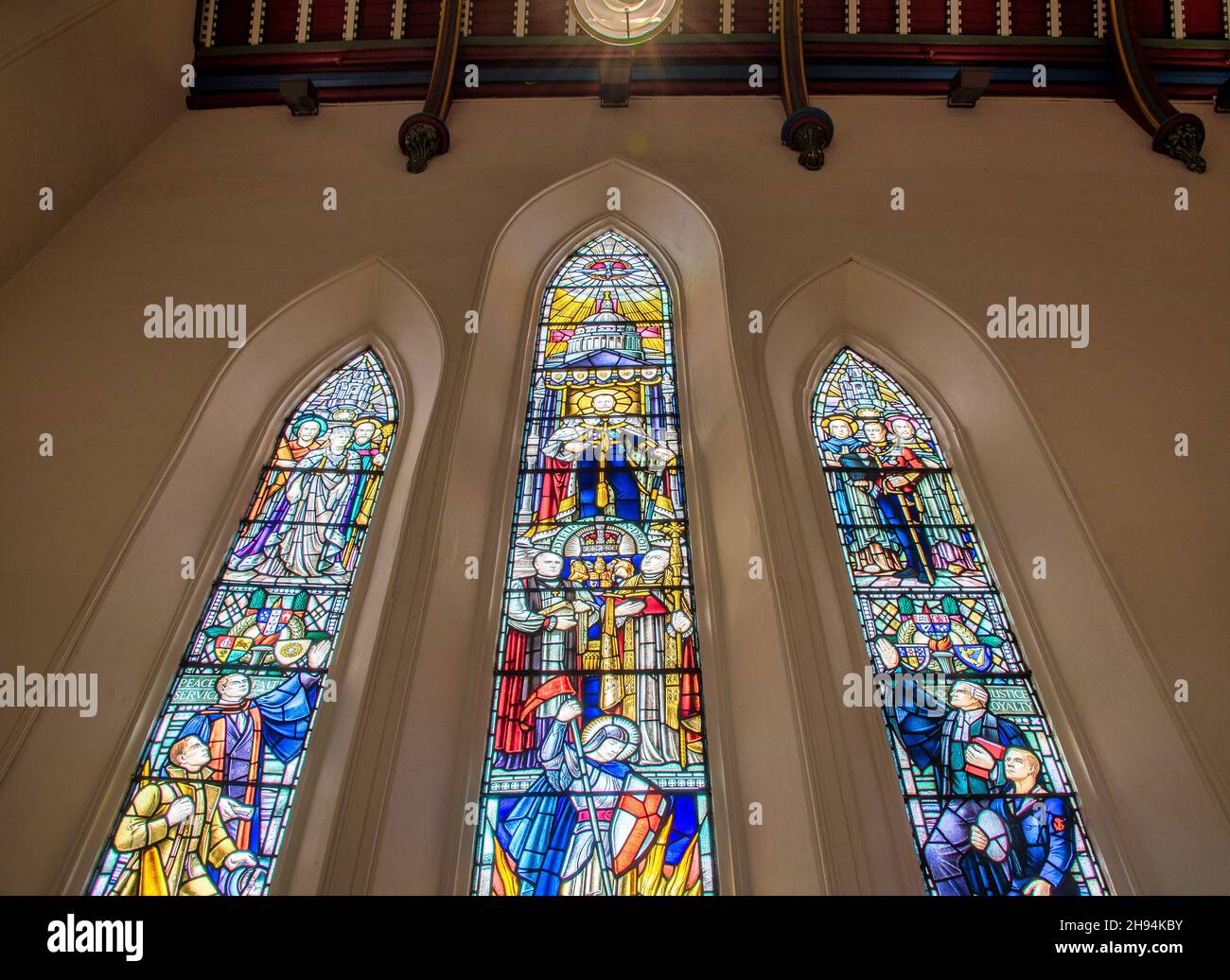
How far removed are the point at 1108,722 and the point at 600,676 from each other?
2124 mm

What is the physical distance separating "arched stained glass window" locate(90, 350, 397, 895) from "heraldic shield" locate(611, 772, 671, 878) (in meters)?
1.28

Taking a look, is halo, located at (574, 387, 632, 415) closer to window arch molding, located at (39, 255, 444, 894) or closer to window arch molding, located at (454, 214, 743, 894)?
window arch molding, located at (454, 214, 743, 894)

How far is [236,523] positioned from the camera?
5344 millimetres

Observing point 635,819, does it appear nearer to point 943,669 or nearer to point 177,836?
point 943,669

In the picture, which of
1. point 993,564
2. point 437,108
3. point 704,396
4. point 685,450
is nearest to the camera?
point 993,564

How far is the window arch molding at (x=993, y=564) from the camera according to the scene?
388 centimetres

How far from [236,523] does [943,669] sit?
3508 mm

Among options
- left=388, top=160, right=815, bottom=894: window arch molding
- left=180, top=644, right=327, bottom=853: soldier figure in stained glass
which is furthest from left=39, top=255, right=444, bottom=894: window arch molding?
left=388, top=160, right=815, bottom=894: window arch molding

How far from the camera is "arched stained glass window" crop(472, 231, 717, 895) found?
396cm

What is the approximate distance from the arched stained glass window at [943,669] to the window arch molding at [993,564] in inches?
4.0

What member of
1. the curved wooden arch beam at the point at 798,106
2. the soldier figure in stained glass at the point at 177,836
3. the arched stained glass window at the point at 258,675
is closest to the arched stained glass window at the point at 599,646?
the arched stained glass window at the point at 258,675

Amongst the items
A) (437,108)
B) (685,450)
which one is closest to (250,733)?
(685,450)
